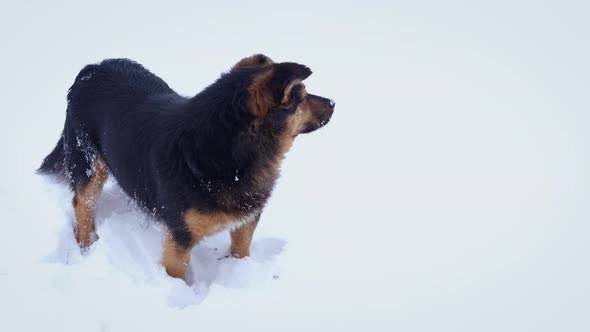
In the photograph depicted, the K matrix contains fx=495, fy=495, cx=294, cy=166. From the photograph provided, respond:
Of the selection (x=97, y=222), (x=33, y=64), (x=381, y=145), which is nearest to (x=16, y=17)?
(x=33, y=64)

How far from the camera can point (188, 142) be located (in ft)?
11.6

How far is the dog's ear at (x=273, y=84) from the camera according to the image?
3221mm

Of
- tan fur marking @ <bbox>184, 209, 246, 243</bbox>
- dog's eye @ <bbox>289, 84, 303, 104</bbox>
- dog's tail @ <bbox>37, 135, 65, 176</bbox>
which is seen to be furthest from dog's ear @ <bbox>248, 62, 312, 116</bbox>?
dog's tail @ <bbox>37, 135, 65, 176</bbox>

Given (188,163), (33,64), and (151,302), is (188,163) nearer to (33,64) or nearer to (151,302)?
(151,302)

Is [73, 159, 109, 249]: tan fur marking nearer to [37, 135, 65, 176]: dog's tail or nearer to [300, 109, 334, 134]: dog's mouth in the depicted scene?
[37, 135, 65, 176]: dog's tail

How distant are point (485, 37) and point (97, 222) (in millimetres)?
7749

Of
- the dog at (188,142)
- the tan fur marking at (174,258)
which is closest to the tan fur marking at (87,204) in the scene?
the dog at (188,142)

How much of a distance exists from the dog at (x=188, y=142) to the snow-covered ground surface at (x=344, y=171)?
0.46 metres

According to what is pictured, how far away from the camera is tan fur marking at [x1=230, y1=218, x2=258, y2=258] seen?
4203 millimetres

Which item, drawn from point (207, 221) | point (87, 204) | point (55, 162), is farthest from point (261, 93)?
point (55, 162)

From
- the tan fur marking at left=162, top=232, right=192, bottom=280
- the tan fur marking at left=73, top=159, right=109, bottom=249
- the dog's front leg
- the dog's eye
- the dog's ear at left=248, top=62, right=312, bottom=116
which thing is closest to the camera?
the dog's ear at left=248, top=62, right=312, bottom=116

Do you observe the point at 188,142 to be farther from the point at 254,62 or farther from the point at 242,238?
the point at 242,238

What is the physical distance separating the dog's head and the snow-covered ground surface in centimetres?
136

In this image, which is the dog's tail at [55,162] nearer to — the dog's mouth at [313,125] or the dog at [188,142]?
the dog at [188,142]
